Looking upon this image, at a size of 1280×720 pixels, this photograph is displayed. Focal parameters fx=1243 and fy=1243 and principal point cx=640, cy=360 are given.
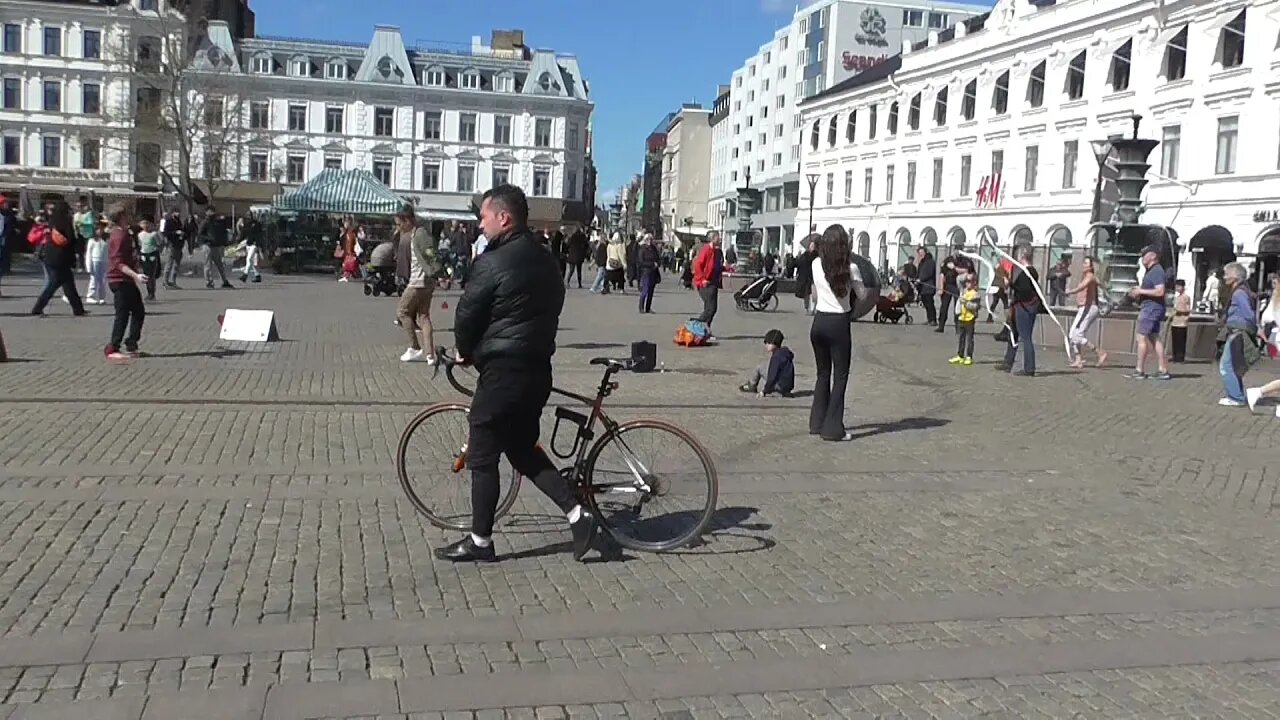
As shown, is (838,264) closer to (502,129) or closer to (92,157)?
(92,157)

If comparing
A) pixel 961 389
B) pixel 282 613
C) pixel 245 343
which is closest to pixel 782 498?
pixel 282 613

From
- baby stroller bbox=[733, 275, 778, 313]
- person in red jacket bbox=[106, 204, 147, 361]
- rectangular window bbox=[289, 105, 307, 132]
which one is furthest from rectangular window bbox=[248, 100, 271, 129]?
person in red jacket bbox=[106, 204, 147, 361]

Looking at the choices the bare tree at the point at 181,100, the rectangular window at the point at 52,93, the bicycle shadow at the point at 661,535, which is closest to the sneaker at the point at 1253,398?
A: the bicycle shadow at the point at 661,535

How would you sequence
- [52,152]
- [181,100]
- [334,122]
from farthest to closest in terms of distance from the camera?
1. [334,122]
2. [52,152]
3. [181,100]

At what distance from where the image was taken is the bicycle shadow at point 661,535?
20.9 feet

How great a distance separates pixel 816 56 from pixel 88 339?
8362cm

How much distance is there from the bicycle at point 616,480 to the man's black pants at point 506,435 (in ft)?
0.63

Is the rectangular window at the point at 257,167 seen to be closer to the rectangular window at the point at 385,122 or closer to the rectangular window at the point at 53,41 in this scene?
the rectangular window at the point at 385,122

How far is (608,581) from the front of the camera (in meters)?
5.97

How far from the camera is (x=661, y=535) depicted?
21.7ft

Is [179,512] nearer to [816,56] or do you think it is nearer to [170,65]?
[170,65]

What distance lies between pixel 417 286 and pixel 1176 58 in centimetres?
4030

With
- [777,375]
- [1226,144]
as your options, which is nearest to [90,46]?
[1226,144]

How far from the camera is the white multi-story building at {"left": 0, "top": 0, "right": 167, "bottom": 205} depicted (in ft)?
226
